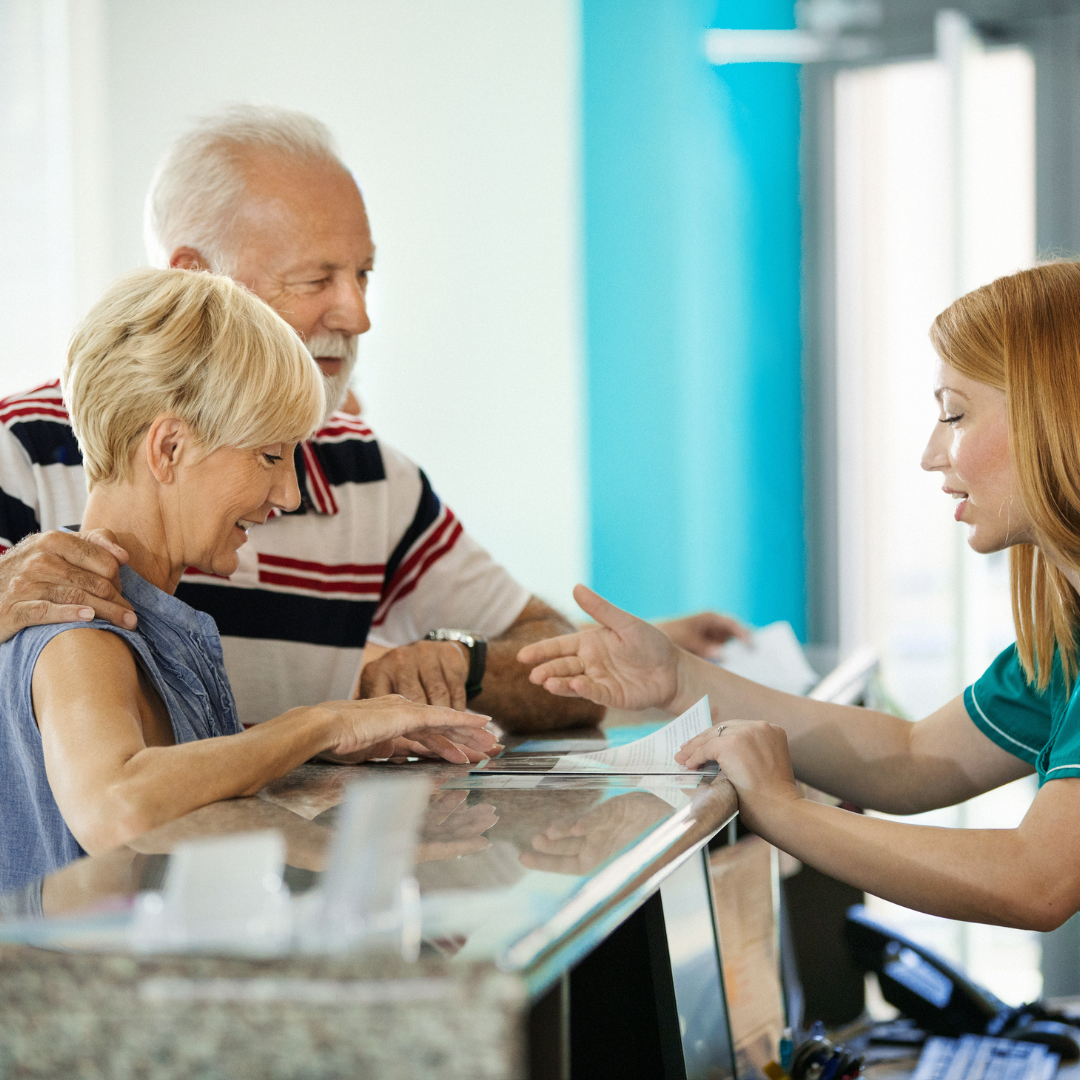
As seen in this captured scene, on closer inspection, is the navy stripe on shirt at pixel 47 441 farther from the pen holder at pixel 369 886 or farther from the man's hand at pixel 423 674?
the pen holder at pixel 369 886

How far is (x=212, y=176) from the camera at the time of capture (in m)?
1.72

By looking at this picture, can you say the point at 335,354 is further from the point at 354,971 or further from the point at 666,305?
the point at 666,305

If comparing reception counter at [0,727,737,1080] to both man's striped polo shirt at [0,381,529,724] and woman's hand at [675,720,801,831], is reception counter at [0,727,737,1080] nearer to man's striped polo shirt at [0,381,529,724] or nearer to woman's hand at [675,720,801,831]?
woman's hand at [675,720,801,831]

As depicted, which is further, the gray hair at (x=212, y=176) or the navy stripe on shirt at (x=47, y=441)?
the gray hair at (x=212, y=176)

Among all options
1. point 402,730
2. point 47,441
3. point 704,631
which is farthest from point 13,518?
point 704,631

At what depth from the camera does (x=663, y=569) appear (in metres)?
3.57

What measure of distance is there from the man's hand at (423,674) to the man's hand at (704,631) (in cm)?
76

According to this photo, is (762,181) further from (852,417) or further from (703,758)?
(703,758)

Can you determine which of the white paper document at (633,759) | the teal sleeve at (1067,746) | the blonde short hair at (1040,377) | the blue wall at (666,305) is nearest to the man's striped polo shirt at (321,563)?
the white paper document at (633,759)

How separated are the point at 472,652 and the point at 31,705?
25.5 inches

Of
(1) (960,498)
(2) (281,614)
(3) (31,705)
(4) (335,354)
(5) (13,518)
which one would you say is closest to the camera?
(3) (31,705)

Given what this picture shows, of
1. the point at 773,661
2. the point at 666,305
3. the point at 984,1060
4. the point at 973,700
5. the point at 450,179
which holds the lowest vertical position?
the point at 984,1060

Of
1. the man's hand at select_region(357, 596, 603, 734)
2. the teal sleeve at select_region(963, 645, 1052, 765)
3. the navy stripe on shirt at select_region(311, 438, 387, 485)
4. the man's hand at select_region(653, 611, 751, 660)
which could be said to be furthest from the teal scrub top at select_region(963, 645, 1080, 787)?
the navy stripe on shirt at select_region(311, 438, 387, 485)

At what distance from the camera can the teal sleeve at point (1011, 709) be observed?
1.44 metres
